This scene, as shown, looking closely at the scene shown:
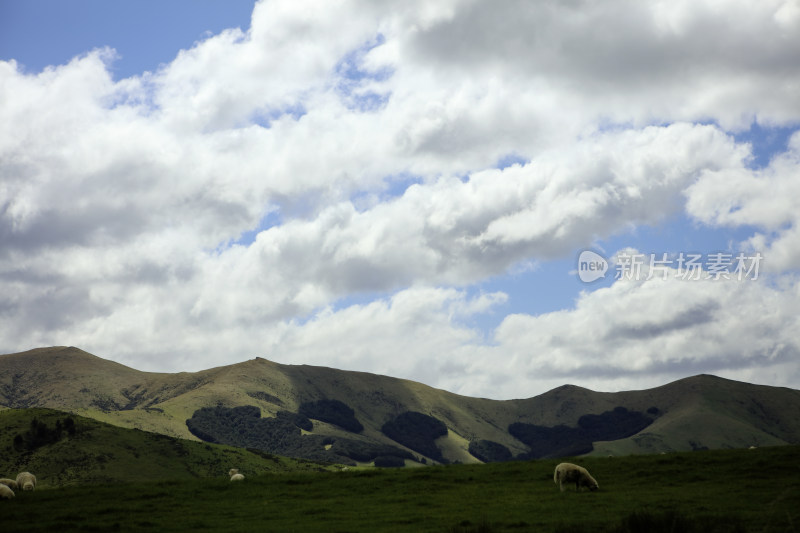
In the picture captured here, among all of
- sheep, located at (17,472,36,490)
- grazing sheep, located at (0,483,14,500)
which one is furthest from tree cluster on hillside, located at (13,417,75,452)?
grazing sheep, located at (0,483,14,500)

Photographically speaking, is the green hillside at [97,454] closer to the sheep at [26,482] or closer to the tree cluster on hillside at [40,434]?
the tree cluster on hillside at [40,434]

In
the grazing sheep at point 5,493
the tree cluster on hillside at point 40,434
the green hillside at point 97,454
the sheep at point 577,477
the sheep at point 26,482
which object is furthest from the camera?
the tree cluster on hillside at point 40,434

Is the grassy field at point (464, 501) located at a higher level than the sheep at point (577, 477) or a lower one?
lower

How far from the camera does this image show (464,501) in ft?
143

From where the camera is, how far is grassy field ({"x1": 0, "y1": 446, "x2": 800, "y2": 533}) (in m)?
34.6

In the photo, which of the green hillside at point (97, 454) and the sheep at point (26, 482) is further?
the green hillside at point (97, 454)

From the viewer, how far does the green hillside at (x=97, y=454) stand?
14450 centimetres

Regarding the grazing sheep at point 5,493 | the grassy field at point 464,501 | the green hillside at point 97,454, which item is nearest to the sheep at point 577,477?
the grassy field at point 464,501

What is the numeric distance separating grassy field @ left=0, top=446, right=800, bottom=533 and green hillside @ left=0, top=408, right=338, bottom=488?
100m

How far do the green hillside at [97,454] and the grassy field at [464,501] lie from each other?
10016 cm

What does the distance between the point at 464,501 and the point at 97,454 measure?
427 feet

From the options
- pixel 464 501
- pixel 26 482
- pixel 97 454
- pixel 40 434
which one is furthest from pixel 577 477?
pixel 40 434

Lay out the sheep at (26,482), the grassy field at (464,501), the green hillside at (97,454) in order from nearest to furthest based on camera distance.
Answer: the grassy field at (464,501), the sheep at (26,482), the green hillside at (97,454)

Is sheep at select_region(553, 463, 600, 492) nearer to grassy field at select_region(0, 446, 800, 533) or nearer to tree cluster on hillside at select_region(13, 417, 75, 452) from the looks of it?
grassy field at select_region(0, 446, 800, 533)
